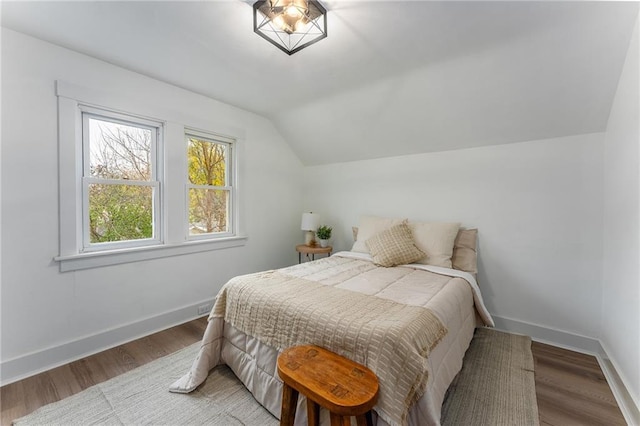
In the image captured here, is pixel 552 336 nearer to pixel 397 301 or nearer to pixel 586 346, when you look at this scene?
pixel 586 346

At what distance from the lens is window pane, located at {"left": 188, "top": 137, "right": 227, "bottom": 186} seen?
2.88 m

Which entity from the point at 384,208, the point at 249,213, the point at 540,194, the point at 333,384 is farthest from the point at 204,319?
the point at 540,194

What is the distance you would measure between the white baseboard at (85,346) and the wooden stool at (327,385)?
1878 millimetres

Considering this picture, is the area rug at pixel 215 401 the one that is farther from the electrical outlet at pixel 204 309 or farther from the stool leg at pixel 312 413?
the electrical outlet at pixel 204 309

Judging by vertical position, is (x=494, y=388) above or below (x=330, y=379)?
below

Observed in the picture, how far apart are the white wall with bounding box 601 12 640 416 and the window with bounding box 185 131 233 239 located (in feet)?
11.3

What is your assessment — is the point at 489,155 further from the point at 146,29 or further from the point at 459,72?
the point at 146,29

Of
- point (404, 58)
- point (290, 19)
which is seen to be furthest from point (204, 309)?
point (404, 58)

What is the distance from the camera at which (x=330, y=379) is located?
1.10 metres

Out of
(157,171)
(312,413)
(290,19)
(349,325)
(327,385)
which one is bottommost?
(312,413)

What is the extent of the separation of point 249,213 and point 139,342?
1697mm

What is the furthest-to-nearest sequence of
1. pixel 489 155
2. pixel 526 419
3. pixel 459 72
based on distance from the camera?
pixel 489 155
pixel 459 72
pixel 526 419

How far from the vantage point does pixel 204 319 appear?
280cm

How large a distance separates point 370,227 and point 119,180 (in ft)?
8.33
